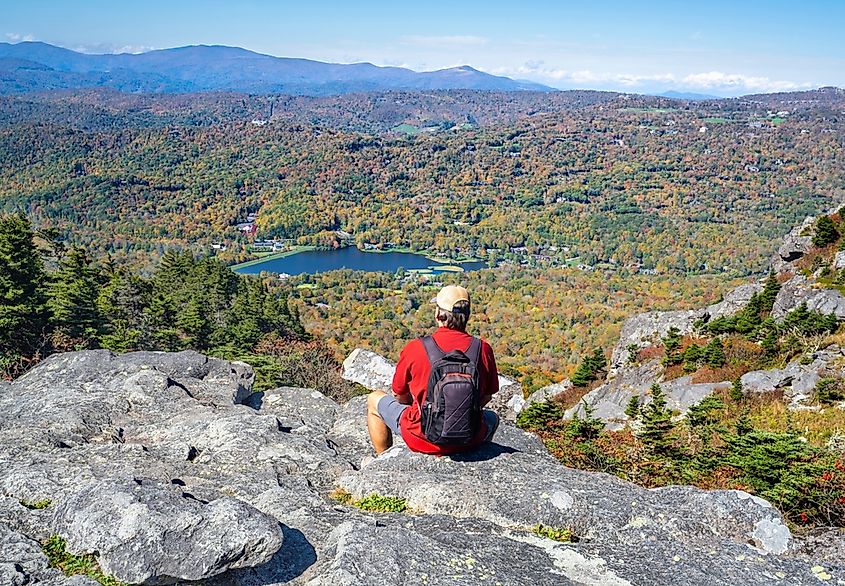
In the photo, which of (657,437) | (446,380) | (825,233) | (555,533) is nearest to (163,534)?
(446,380)

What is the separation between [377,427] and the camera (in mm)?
6984

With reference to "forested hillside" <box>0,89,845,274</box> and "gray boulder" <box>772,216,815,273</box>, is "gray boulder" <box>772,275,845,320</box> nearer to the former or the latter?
"gray boulder" <box>772,216,815,273</box>

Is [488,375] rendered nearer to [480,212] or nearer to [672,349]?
[672,349]

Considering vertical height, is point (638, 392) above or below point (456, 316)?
below

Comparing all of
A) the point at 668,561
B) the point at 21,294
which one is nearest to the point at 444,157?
the point at 21,294

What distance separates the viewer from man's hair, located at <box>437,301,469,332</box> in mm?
5688

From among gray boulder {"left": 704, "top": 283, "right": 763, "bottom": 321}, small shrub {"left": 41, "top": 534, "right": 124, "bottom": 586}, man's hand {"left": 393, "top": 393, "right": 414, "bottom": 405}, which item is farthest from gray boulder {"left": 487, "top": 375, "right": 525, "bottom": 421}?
gray boulder {"left": 704, "top": 283, "right": 763, "bottom": 321}

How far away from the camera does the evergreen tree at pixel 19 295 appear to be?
20.1 meters

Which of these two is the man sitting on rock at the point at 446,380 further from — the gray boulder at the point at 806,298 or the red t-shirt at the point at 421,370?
the gray boulder at the point at 806,298

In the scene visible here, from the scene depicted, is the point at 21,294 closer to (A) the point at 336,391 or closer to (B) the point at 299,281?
(A) the point at 336,391

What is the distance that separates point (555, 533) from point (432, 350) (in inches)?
79.3

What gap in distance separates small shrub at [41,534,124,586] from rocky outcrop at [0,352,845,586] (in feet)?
0.32

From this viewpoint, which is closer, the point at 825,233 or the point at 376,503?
the point at 376,503

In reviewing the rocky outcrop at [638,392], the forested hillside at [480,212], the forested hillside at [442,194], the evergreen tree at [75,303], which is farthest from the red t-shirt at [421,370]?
the forested hillside at [442,194]
